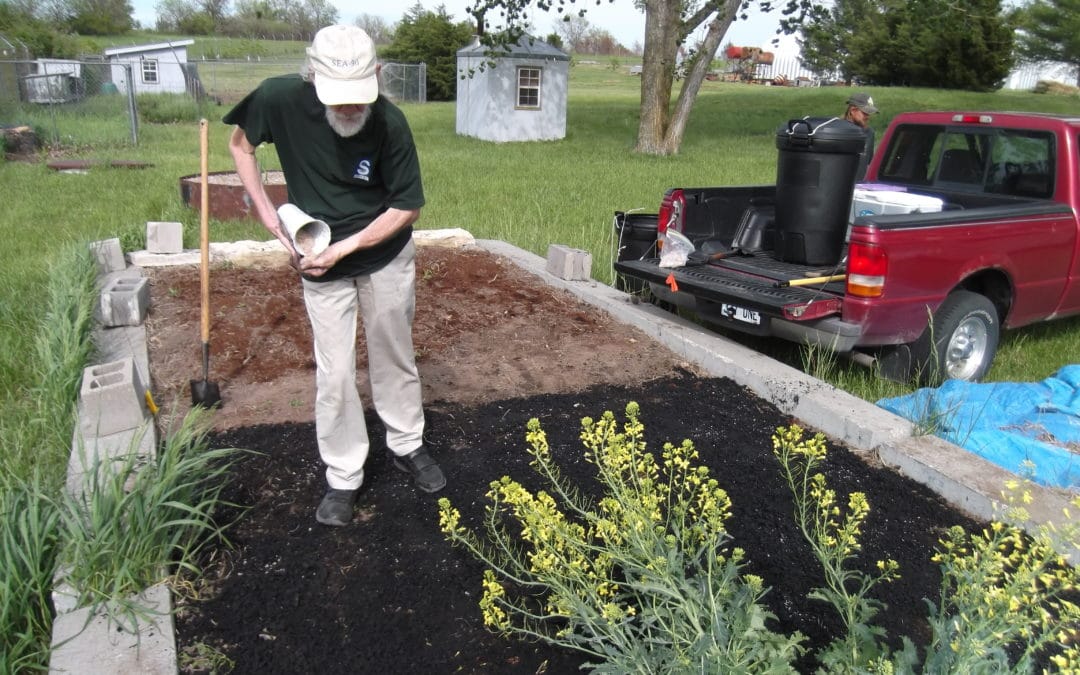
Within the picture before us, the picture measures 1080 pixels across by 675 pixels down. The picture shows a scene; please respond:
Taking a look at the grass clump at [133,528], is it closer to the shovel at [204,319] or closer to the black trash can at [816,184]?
the shovel at [204,319]

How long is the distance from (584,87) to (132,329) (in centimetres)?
4881

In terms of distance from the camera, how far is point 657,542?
83.3 inches

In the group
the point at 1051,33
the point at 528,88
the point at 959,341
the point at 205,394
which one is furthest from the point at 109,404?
the point at 1051,33

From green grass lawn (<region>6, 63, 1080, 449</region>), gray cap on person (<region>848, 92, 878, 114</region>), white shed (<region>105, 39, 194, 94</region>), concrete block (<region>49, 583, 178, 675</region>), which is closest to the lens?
concrete block (<region>49, 583, 178, 675</region>)

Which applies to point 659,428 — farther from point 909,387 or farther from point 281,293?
point 281,293

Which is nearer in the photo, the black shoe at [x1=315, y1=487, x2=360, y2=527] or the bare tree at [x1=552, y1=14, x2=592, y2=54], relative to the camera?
the black shoe at [x1=315, y1=487, x2=360, y2=527]

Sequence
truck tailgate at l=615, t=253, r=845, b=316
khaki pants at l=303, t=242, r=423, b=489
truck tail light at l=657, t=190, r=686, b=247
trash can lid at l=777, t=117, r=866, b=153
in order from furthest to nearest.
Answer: truck tail light at l=657, t=190, r=686, b=247, trash can lid at l=777, t=117, r=866, b=153, truck tailgate at l=615, t=253, r=845, b=316, khaki pants at l=303, t=242, r=423, b=489

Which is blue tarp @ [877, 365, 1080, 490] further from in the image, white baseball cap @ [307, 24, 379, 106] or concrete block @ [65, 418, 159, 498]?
concrete block @ [65, 418, 159, 498]

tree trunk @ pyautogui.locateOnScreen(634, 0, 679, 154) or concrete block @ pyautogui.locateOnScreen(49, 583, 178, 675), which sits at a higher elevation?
tree trunk @ pyautogui.locateOnScreen(634, 0, 679, 154)

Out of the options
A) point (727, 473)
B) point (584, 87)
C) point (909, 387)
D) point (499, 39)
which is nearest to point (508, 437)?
point (727, 473)

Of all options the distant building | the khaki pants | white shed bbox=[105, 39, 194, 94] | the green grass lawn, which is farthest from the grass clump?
white shed bbox=[105, 39, 194, 94]

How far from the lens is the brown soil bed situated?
269 centimetres

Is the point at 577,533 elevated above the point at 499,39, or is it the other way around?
the point at 499,39

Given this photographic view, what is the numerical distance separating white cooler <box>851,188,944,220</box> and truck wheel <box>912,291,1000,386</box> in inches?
31.0
